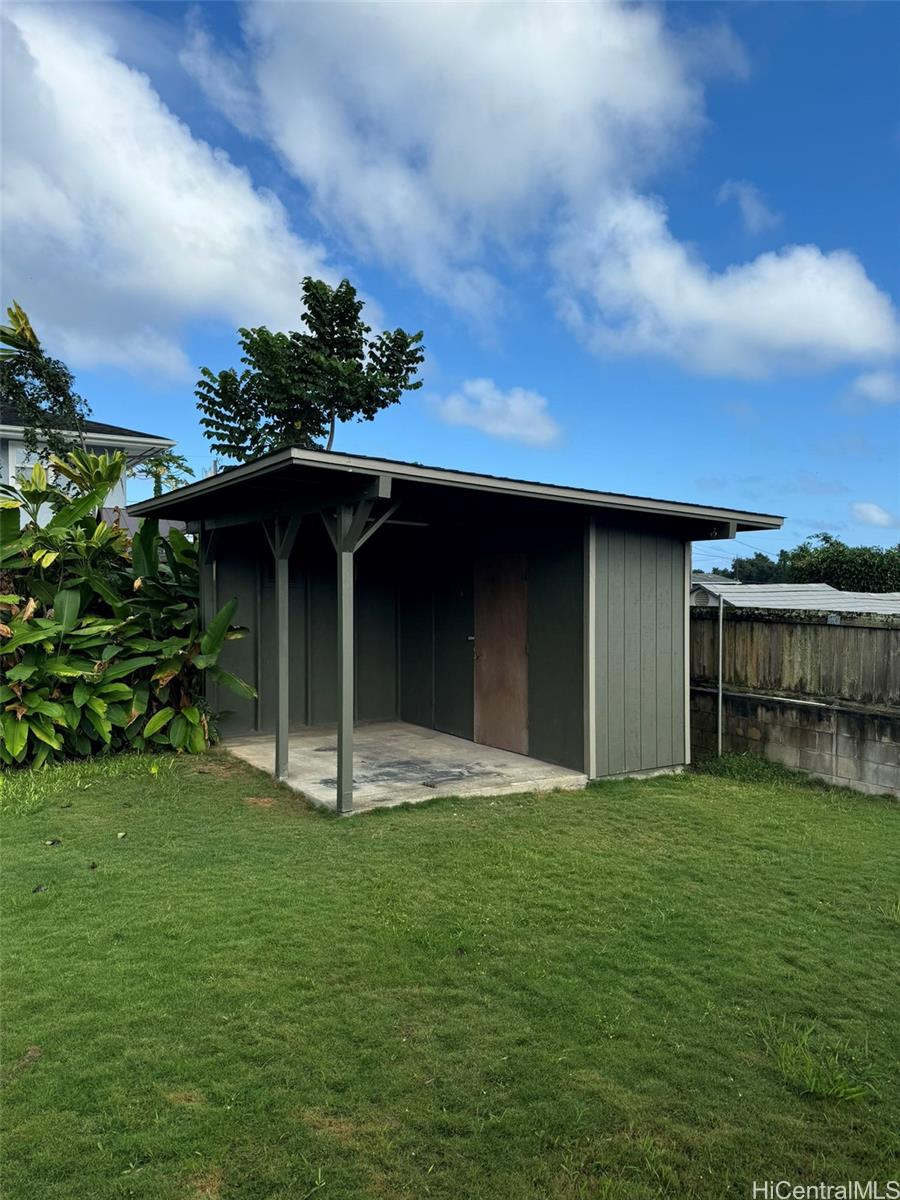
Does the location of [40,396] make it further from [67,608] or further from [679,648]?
[679,648]

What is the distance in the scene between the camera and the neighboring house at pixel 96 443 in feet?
40.9

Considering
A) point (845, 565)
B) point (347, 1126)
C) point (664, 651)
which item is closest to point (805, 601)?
point (664, 651)

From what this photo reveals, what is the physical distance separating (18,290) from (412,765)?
10.3m

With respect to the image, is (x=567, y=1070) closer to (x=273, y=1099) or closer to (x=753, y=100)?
(x=273, y=1099)

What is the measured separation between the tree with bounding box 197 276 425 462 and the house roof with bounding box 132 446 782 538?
33.7 ft

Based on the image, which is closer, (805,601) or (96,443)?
(805,601)

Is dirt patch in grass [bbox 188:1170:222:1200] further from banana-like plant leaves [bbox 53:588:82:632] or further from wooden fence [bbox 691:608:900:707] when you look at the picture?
wooden fence [bbox 691:608:900:707]

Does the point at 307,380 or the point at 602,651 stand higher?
the point at 307,380

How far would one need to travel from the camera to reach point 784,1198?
1664 millimetres

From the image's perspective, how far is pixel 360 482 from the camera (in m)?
4.48

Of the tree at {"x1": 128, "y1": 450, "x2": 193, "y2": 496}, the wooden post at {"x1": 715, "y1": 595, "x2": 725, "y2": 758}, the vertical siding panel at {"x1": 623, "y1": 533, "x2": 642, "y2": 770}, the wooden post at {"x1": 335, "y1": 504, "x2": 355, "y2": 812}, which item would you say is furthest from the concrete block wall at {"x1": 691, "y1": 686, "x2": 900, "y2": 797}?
the tree at {"x1": 128, "y1": 450, "x2": 193, "y2": 496}

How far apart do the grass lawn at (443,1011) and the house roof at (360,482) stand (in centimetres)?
216

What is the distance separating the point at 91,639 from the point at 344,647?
266cm

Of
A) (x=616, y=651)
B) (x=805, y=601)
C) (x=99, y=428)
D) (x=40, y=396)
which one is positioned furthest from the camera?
(x=99, y=428)
